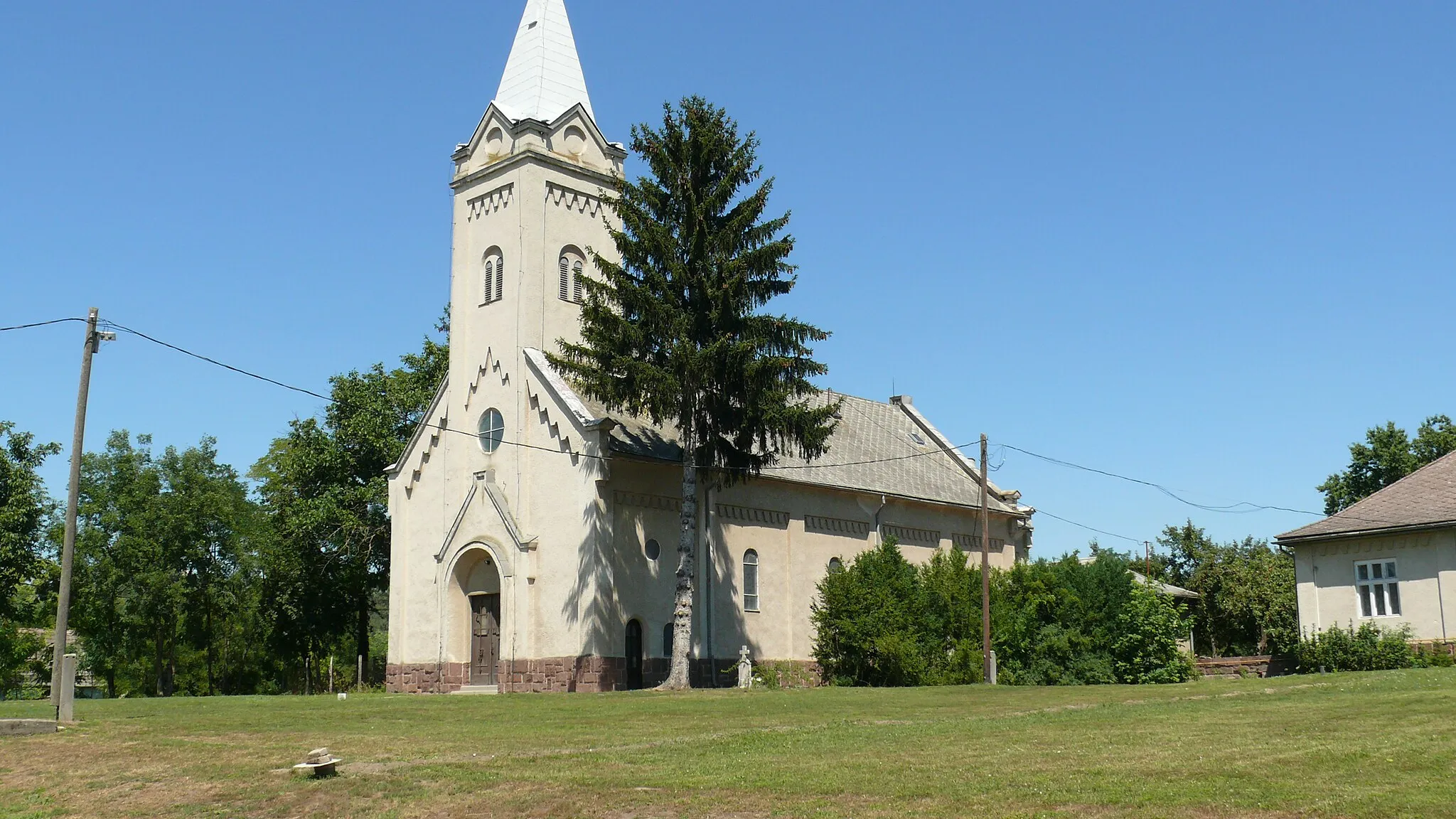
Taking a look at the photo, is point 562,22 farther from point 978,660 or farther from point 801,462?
point 978,660

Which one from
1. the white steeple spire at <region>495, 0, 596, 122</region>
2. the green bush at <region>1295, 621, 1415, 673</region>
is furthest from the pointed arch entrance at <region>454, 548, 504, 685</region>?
the green bush at <region>1295, 621, 1415, 673</region>

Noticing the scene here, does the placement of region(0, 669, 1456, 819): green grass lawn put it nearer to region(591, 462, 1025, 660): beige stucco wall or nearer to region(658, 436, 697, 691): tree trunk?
region(658, 436, 697, 691): tree trunk

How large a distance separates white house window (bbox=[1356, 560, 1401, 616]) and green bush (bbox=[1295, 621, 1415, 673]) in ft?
1.90

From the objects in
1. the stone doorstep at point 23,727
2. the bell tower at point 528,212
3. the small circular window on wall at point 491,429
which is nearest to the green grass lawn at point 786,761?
the stone doorstep at point 23,727

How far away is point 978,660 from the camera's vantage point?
3988cm

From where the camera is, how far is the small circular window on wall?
136ft

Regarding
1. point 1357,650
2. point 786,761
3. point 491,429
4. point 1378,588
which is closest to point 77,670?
point 491,429

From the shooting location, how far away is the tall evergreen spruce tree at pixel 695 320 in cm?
3594

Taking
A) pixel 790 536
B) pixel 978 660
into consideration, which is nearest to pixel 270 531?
pixel 790 536

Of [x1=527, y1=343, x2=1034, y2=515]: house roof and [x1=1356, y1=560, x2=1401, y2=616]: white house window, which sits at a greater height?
[x1=527, y1=343, x2=1034, y2=515]: house roof

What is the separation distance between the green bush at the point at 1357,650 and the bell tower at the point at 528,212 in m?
24.7

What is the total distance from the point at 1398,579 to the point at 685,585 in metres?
21.8

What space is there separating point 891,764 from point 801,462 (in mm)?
31097

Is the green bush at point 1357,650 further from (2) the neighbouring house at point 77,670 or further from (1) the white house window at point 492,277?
(2) the neighbouring house at point 77,670
